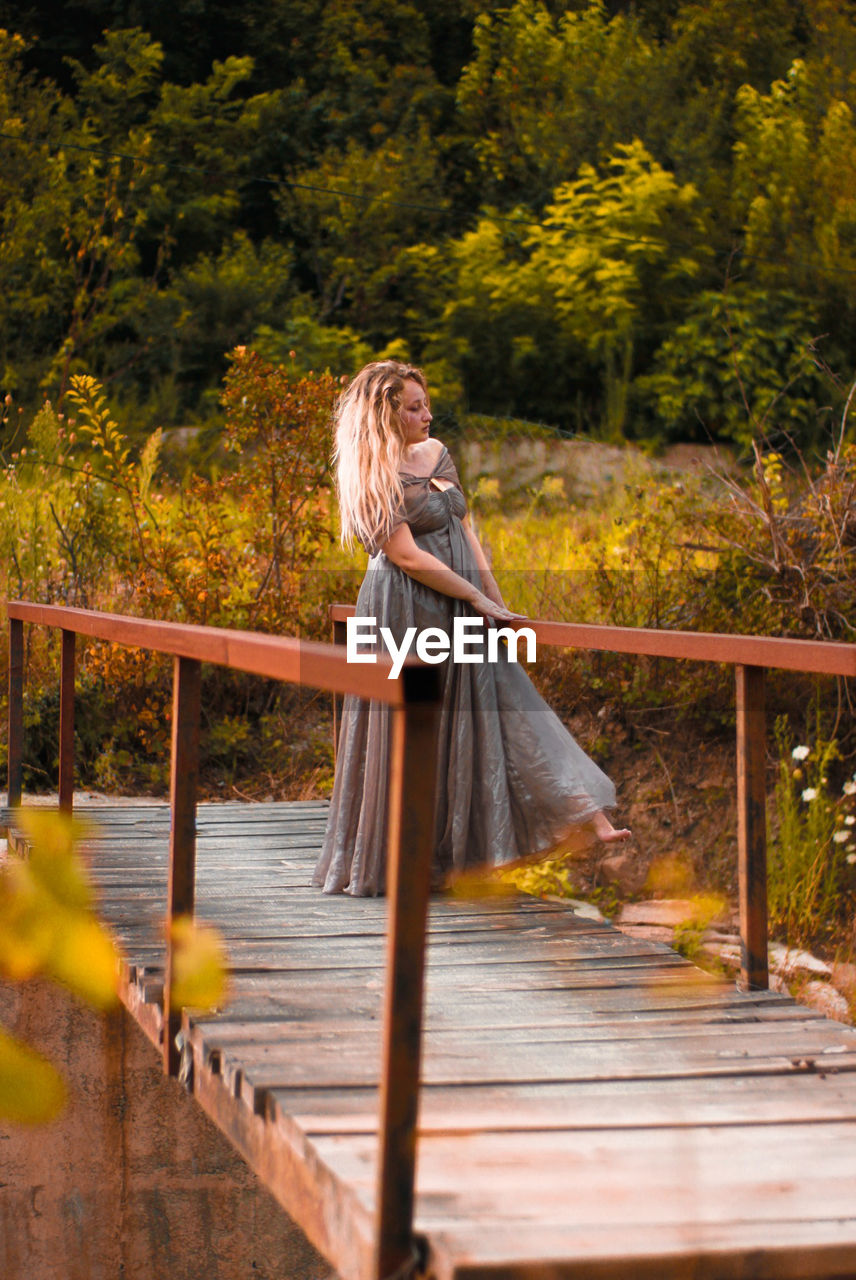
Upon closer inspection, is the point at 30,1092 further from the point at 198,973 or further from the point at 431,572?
the point at 431,572

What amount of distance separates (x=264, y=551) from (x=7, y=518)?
4.60 feet

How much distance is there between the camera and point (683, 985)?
117 inches

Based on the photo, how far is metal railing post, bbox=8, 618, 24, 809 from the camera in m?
4.54

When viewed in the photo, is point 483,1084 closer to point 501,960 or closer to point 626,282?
point 501,960

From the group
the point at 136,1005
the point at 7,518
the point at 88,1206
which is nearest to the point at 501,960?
the point at 136,1005

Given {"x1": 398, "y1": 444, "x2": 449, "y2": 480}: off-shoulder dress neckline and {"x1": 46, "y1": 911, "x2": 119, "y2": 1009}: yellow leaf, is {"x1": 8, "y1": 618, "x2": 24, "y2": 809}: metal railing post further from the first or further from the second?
{"x1": 46, "y1": 911, "x2": 119, "y2": 1009}: yellow leaf

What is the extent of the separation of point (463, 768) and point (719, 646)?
1.00 meters

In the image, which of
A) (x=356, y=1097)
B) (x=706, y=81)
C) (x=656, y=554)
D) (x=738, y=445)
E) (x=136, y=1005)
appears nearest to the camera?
(x=356, y=1097)

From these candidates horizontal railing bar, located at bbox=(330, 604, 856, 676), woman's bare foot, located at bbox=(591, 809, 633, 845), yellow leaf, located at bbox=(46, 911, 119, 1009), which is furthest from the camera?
woman's bare foot, located at bbox=(591, 809, 633, 845)

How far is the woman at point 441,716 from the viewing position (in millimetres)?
3717

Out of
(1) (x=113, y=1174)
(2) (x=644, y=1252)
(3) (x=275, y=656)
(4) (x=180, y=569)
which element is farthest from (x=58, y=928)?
(4) (x=180, y=569)

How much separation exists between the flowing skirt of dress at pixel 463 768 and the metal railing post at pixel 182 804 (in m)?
1.09

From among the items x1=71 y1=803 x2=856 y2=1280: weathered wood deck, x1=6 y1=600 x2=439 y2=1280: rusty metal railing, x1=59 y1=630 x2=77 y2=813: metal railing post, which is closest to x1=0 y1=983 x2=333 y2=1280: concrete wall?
x1=59 y1=630 x2=77 y2=813: metal railing post

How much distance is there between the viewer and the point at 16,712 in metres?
4.64
